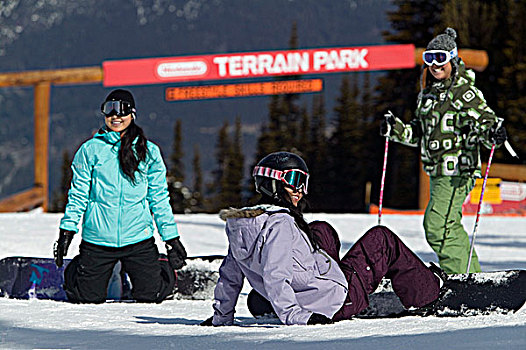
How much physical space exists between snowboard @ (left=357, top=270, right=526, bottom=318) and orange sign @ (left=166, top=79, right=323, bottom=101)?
27.5 ft

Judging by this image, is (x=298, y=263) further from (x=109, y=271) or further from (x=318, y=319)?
(x=109, y=271)

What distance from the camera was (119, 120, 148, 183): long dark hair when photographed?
3.56 m

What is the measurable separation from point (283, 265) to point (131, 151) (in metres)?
1.29

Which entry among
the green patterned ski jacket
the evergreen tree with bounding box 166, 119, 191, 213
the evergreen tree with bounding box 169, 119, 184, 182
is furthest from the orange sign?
the evergreen tree with bounding box 169, 119, 184, 182

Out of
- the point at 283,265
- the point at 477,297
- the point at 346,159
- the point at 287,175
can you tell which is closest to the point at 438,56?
the point at 477,297

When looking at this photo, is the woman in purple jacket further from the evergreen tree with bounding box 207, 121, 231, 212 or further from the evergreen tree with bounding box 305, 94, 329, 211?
the evergreen tree with bounding box 207, 121, 231, 212

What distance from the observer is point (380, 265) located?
2949mm

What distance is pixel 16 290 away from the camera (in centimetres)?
374

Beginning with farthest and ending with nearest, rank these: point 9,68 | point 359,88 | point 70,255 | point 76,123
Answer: point 76,123 < point 9,68 < point 359,88 < point 70,255

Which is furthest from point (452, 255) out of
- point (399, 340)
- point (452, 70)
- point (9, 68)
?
point (9, 68)

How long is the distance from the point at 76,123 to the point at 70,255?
138 m

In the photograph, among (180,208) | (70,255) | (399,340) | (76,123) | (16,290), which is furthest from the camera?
(76,123)

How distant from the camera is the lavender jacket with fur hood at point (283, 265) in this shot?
2602mm

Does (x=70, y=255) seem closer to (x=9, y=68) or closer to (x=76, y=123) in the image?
(x=9, y=68)
